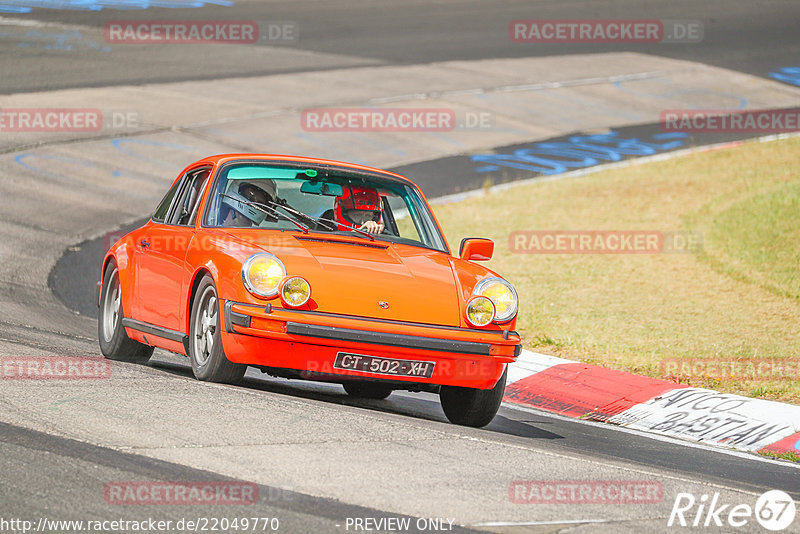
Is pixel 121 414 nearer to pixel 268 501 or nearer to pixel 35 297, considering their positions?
pixel 268 501

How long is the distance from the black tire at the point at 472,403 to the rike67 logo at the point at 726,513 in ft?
6.25

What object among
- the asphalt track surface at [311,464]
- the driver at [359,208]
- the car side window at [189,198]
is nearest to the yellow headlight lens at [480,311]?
the asphalt track surface at [311,464]

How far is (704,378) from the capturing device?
988cm

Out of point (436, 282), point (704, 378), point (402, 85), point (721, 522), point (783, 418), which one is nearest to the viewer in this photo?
point (721, 522)

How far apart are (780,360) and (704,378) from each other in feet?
2.88

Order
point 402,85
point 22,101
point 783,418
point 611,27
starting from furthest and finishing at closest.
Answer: point 611,27
point 402,85
point 22,101
point 783,418

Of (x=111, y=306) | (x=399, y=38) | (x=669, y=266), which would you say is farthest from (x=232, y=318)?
(x=399, y=38)

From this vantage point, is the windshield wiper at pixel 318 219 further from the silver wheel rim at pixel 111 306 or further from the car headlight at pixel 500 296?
the silver wheel rim at pixel 111 306

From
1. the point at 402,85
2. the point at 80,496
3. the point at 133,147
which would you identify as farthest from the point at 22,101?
the point at 80,496

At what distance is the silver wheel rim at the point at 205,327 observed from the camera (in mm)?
7285

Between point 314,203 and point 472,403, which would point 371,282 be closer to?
point 472,403

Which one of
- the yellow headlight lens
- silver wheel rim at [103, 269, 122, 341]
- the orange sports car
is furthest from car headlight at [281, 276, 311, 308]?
silver wheel rim at [103, 269, 122, 341]

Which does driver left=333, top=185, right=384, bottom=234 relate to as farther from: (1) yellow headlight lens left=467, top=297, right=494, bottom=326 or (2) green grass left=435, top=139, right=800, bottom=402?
(2) green grass left=435, top=139, right=800, bottom=402

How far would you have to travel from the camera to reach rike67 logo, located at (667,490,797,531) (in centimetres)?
526
